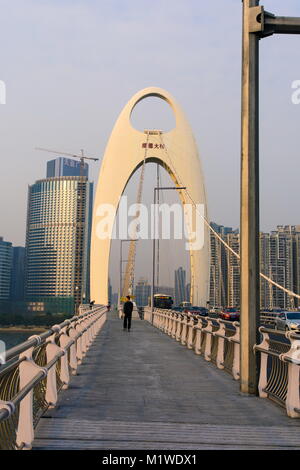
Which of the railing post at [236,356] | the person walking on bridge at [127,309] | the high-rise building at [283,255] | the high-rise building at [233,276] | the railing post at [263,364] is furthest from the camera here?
the high-rise building at [233,276]

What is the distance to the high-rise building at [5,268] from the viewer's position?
139 metres

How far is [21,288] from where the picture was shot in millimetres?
157375

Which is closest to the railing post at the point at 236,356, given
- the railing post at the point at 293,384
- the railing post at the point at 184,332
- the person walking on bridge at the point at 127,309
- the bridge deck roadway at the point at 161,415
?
the bridge deck roadway at the point at 161,415

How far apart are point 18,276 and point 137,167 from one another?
297ft

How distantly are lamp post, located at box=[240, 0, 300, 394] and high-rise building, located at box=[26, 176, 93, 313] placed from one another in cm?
9957

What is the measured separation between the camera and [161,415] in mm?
6848

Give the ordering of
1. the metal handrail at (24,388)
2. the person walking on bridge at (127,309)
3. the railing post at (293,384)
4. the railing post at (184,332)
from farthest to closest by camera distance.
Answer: the person walking on bridge at (127,309) → the railing post at (184,332) → the railing post at (293,384) → the metal handrail at (24,388)

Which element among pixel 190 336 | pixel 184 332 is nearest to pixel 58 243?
pixel 184 332

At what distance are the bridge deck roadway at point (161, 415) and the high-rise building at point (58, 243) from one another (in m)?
97.8

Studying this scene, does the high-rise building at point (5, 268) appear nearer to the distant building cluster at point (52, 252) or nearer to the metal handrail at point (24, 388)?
the distant building cluster at point (52, 252)

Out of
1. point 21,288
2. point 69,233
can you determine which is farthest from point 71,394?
point 21,288

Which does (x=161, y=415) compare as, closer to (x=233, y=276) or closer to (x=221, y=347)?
(x=221, y=347)

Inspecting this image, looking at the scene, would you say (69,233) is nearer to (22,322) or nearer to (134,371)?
(22,322)

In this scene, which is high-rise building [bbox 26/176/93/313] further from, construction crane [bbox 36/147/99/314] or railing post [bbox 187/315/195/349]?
railing post [bbox 187/315/195/349]
